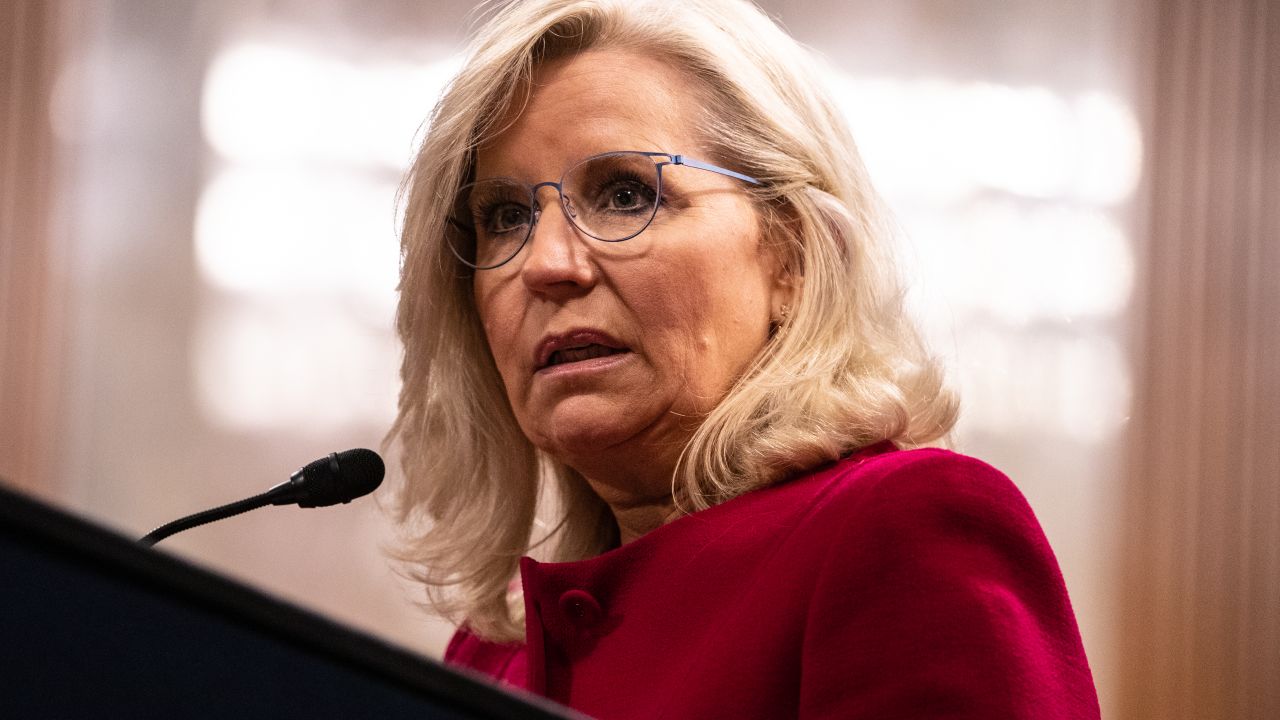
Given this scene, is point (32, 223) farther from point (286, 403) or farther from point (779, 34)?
point (779, 34)

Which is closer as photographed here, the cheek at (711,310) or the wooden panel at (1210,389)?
the cheek at (711,310)

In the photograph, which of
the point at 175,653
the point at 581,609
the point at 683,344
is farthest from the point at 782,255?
the point at 175,653

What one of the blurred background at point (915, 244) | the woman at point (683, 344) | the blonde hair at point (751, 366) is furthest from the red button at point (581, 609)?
the blurred background at point (915, 244)

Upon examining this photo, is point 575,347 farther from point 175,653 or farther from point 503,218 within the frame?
point 175,653

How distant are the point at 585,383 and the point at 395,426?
1.74ft

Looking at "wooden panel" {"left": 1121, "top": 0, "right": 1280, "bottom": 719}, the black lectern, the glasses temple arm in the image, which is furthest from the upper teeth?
"wooden panel" {"left": 1121, "top": 0, "right": 1280, "bottom": 719}

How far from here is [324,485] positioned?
1304mm

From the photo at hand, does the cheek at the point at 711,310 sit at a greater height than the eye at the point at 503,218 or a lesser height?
lesser

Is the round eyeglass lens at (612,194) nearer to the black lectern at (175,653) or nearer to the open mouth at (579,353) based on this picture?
the open mouth at (579,353)

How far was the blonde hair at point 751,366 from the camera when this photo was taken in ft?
4.30

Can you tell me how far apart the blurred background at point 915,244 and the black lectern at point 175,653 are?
364cm

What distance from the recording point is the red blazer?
913 millimetres

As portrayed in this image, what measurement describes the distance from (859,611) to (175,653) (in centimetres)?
62

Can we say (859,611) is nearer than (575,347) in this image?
Yes
